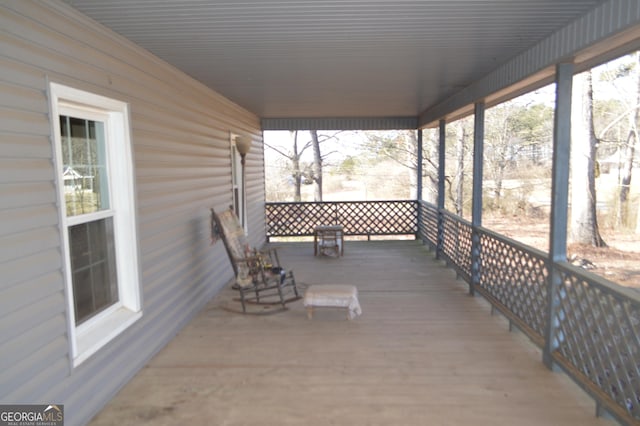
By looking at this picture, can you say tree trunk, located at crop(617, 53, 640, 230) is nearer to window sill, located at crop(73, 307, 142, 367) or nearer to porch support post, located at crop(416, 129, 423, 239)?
porch support post, located at crop(416, 129, 423, 239)

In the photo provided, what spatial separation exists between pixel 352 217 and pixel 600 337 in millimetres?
7159

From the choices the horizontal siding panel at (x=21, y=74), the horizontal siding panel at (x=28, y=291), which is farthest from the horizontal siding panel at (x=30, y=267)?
the horizontal siding panel at (x=21, y=74)

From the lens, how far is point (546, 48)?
A: 3.15 metres

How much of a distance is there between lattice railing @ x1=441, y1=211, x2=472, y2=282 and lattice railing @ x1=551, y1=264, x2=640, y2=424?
91.6 inches

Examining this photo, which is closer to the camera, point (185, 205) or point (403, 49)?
point (403, 49)

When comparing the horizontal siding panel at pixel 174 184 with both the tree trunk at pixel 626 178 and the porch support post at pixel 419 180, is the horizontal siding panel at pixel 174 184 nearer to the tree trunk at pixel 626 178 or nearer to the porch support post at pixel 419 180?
the porch support post at pixel 419 180

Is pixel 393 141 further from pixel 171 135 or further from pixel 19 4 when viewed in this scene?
pixel 19 4

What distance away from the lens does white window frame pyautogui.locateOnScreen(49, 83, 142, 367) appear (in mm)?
2605

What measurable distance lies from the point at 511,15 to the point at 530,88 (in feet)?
5.71

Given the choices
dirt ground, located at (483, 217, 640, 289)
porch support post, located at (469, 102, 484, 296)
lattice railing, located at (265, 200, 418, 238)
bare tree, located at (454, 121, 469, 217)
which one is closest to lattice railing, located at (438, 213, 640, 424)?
porch support post, located at (469, 102, 484, 296)

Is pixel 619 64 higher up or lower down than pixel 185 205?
higher up

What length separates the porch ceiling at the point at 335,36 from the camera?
246cm

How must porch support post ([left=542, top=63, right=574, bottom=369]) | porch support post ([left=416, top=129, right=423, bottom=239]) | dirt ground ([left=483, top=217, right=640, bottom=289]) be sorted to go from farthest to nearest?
1. porch support post ([left=416, top=129, right=423, bottom=239])
2. dirt ground ([left=483, top=217, right=640, bottom=289])
3. porch support post ([left=542, top=63, right=574, bottom=369])

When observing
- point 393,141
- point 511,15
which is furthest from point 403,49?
point 393,141
